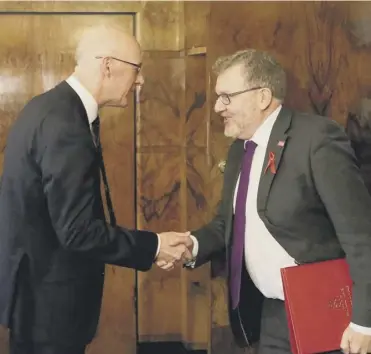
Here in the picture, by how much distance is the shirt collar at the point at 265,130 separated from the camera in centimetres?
185

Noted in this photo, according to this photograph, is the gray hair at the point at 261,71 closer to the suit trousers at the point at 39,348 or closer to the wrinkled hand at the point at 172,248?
the wrinkled hand at the point at 172,248

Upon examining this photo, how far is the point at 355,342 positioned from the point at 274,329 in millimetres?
283

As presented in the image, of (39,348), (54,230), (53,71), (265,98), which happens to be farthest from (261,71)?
(53,71)

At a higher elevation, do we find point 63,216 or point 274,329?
point 63,216

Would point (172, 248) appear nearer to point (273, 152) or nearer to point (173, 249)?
point (173, 249)

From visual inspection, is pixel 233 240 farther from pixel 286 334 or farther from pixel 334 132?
pixel 334 132

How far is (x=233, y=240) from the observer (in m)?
1.91

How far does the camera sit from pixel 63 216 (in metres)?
1.68

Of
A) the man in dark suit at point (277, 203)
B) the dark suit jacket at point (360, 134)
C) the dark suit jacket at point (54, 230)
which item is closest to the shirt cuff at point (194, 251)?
the man in dark suit at point (277, 203)

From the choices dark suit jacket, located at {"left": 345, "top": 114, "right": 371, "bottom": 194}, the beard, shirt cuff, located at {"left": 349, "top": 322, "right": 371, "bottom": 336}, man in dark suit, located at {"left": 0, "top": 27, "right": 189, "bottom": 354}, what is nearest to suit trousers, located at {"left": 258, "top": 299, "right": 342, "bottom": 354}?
shirt cuff, located at {"left": 349, "top": 322, "right": 371, "bottom": 336}

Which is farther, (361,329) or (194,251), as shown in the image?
(194,251)

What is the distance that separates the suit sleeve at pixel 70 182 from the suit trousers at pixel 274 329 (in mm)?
539

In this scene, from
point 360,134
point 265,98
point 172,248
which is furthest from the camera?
point 360,134

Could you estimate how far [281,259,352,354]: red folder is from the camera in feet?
5.56
